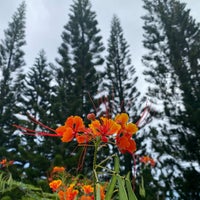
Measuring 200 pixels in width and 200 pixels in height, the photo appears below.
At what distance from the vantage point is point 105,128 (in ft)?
3.82

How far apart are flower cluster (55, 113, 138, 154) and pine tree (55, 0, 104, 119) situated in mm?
13579

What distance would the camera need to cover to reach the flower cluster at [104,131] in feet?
3.76

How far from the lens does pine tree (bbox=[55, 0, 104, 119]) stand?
16756 mm

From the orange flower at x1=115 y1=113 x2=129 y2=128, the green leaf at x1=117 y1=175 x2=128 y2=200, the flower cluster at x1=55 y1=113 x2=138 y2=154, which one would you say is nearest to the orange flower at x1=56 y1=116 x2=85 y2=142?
the flower cluster at x1=55 y1=113 x2=138 y2=154

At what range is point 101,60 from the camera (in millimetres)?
21016

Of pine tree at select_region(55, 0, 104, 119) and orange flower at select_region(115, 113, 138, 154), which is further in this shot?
pine tree at select_region(55, 0, 104, 119)

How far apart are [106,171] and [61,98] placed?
1482 centimetres

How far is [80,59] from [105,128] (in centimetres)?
1931

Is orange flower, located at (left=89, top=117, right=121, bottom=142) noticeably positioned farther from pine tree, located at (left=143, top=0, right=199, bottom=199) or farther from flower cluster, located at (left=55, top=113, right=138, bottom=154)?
pine tree, located at (left=143, top=0, right=199, bottom=199)

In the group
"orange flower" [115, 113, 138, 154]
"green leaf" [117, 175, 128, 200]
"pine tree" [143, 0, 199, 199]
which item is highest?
"pine tree" [143, 0, 199, 199]

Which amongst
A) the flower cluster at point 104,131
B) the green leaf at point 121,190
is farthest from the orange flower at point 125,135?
the green leaf at point 121,190

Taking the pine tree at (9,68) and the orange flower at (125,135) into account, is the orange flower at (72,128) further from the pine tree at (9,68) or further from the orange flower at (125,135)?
the pine tree at (9,68)

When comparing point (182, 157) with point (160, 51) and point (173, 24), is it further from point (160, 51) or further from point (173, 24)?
point (173, 24)

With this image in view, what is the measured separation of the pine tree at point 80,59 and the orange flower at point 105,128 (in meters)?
13.6
